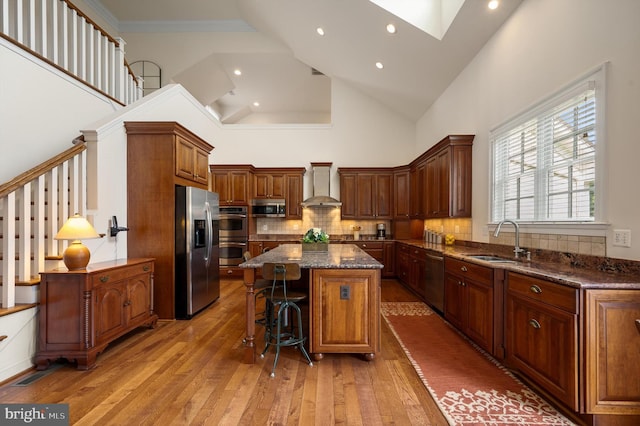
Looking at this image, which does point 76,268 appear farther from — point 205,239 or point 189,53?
point 189,53

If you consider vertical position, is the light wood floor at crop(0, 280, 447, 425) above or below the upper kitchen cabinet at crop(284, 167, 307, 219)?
below

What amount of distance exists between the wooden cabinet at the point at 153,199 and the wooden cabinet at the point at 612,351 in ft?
13.1

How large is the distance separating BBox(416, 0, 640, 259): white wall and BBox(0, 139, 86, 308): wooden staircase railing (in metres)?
4.75

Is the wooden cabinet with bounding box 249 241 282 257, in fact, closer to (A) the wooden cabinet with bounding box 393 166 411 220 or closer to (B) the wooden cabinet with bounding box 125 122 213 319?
(B) the wooden cabinet with bounding box 125 122 213 319

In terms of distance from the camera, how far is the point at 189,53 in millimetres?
7098

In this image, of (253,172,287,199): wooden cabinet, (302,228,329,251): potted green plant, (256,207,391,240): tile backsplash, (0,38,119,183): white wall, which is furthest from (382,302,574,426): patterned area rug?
(0,38,119,183): white wall

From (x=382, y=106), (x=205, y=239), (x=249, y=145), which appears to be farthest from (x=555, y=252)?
(x=249, y=145)

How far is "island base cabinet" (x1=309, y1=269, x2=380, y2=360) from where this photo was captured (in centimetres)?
262

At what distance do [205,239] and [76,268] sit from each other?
62.8 inches

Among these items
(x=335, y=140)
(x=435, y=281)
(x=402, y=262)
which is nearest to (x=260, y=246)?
(x=402, y=262)

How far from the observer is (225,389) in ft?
7.27

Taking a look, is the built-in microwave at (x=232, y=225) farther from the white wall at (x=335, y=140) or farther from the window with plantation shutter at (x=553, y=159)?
the window with plantation shutter at (x=553, y=159)

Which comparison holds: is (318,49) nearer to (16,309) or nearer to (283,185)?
(283,185)

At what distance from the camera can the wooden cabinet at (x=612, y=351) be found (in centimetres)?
174
